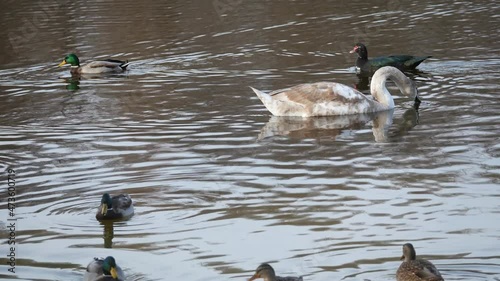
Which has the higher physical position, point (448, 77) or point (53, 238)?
point (448, 77)

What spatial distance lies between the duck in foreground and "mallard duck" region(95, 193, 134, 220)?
10051mm

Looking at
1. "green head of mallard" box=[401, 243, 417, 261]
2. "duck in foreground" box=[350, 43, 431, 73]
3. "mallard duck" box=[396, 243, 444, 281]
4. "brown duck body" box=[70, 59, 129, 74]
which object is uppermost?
"brown duck body" box=[70, 59, 129, 74]

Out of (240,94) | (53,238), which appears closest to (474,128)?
(240,94)

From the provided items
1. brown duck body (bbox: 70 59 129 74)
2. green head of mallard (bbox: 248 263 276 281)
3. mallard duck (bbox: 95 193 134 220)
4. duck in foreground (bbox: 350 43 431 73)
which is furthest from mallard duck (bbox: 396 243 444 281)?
brown duck body (bbox: 70 59 129 74)

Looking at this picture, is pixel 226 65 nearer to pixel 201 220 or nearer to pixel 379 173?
pixel 379 173

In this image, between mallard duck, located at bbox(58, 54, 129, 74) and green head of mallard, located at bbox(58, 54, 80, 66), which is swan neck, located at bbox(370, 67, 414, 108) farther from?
green head of mallard, located at bbox(58, 54, 80, 66)

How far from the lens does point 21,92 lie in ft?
68.4

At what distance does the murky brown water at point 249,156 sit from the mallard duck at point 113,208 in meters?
0.15

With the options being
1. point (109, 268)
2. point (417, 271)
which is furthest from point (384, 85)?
point (417, 271)

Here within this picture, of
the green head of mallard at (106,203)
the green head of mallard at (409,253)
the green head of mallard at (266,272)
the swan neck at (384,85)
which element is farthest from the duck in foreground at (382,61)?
the green head of mallard at (266,272)

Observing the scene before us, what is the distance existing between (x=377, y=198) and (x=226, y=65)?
411 inches

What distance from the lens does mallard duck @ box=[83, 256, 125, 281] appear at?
9.67m

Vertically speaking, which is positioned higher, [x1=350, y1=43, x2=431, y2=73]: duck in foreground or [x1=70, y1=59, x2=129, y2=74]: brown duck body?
[x1=70, y1=59, x2=129, y2=74]: brown duck body

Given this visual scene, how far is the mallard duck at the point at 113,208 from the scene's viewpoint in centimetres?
1191
